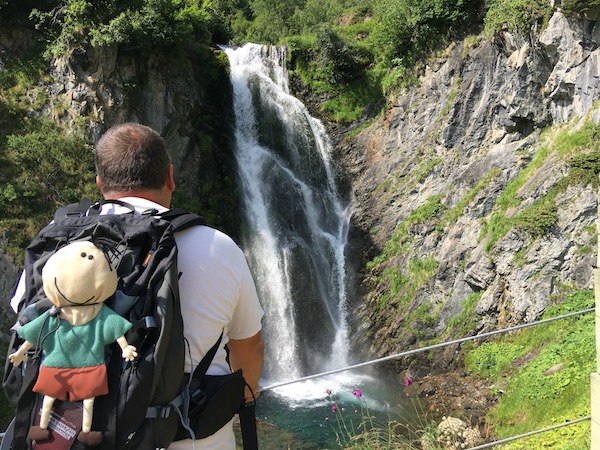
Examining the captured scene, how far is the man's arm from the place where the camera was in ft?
6.43

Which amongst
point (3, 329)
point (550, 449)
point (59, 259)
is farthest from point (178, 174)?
point (59, 259)

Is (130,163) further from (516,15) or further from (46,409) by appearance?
(516,15)

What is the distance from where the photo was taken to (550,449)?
14.0 ft

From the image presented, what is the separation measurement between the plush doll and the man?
256mm

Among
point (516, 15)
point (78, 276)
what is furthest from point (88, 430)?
point (516, 15)

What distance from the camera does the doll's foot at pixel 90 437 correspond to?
55.3 inches

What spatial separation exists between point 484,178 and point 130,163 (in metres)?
12.2

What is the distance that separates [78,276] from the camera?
144cm

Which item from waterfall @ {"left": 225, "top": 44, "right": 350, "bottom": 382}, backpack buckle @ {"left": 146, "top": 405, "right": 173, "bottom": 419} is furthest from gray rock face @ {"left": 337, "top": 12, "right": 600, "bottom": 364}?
backpack buckle @ {"left": 146, "top": 405, "right": 173, "bottom": 419}

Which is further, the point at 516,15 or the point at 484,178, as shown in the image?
the point at 484,178

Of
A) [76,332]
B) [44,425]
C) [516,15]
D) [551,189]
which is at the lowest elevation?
[551,189]

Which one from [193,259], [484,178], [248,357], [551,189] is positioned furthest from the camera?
[484,178]

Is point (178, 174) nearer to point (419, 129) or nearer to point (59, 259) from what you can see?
point (419, 129)

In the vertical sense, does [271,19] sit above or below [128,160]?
above
